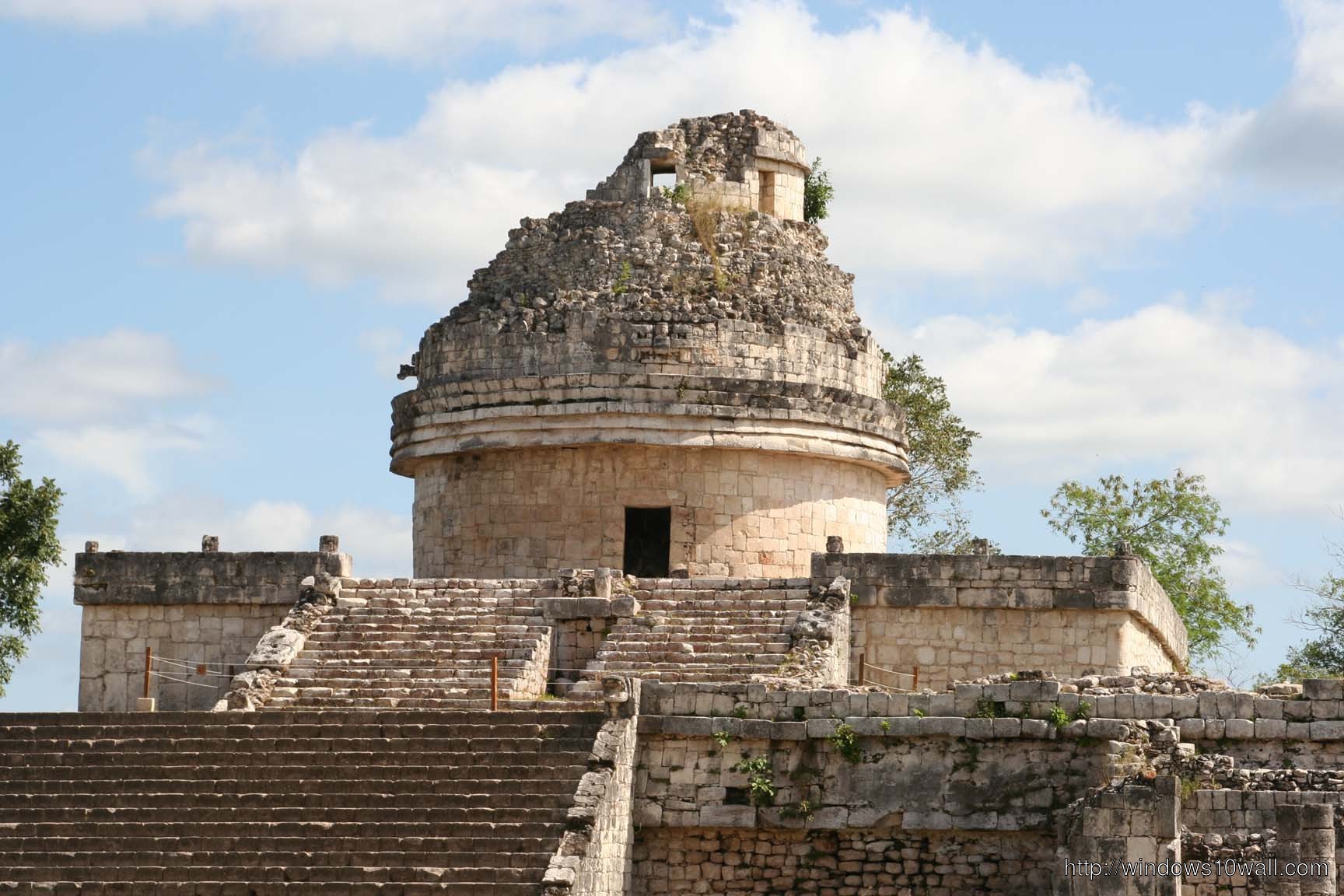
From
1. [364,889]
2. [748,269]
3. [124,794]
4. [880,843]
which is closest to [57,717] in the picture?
[124,794]

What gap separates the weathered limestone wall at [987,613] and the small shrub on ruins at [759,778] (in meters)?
4.10

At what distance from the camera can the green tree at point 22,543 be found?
32.0 metres

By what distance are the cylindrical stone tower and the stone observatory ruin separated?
46 mm

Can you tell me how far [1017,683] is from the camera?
826 inches

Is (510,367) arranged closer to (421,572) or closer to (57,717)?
(421,572)

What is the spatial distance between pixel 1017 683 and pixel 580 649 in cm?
539

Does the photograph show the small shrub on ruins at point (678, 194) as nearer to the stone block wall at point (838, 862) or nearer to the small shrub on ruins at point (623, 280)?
the small shrub on ruins at point (623, 280)

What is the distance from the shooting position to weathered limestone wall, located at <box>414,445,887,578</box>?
27.1 metres

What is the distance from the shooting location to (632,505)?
27.2m

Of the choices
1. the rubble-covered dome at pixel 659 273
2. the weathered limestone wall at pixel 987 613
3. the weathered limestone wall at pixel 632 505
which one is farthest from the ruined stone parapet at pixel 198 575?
the weathered limestone wall at pixel 987 613

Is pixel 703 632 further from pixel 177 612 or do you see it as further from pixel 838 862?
pixel 177 612

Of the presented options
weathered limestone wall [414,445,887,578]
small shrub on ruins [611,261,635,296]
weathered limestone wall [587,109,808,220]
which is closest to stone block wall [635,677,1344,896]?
weathered limestone wall [414,445,887,578]

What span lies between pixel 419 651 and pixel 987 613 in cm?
638

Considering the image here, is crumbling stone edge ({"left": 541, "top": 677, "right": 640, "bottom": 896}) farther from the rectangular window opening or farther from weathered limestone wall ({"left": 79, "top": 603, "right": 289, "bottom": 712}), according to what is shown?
the rectangular window opening
